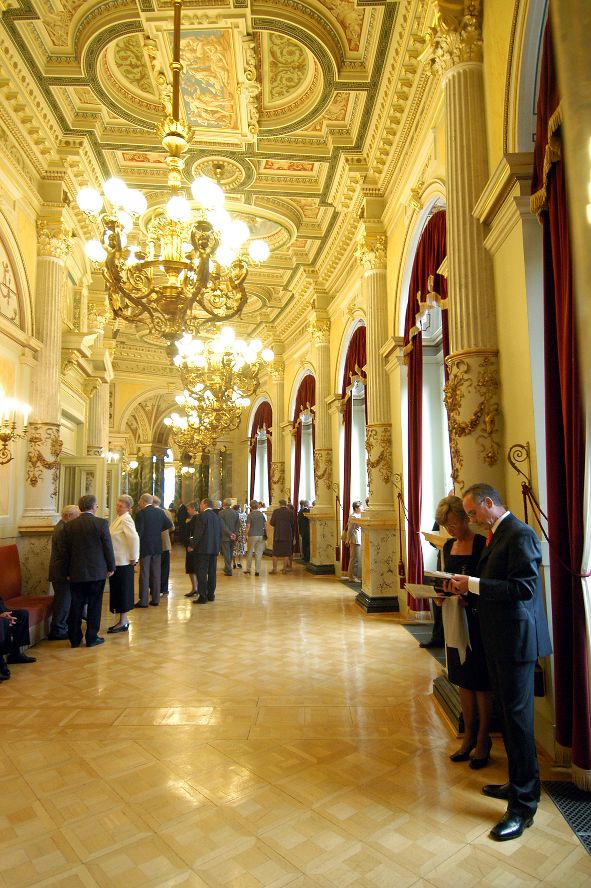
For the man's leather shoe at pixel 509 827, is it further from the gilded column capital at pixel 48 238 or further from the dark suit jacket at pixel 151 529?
the gilded column capital at pixel 48 238

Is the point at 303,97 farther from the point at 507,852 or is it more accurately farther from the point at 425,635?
the point at 507,852

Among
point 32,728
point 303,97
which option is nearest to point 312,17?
point 303,97

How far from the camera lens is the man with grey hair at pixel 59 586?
19.2 feet

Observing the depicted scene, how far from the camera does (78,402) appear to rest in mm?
10250

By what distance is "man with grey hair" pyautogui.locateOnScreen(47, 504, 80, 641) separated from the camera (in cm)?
584

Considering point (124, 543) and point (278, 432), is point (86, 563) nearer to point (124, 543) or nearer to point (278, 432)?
point (124, 543)

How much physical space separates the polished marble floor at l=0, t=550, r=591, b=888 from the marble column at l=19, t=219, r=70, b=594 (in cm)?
191

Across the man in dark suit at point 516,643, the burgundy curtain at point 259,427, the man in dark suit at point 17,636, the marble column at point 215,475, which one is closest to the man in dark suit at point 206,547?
the man in dark suit at point 17,636

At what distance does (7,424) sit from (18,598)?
1.95 meters

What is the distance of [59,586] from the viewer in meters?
6.00

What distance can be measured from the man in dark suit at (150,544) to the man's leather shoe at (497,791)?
576cm

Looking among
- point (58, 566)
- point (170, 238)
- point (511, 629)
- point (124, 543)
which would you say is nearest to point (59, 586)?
point (58, 566)

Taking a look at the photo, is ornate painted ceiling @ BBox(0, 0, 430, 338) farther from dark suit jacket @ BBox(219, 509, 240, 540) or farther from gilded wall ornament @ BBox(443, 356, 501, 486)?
dark suit jacket @ BBox(219, 509, 240, 540)

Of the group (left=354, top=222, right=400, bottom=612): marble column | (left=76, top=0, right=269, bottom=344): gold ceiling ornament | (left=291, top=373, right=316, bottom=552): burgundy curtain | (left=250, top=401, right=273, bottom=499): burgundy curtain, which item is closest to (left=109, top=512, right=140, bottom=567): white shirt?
(left=76, top=0, right=269, bottom=344): gold ceiling ornament
